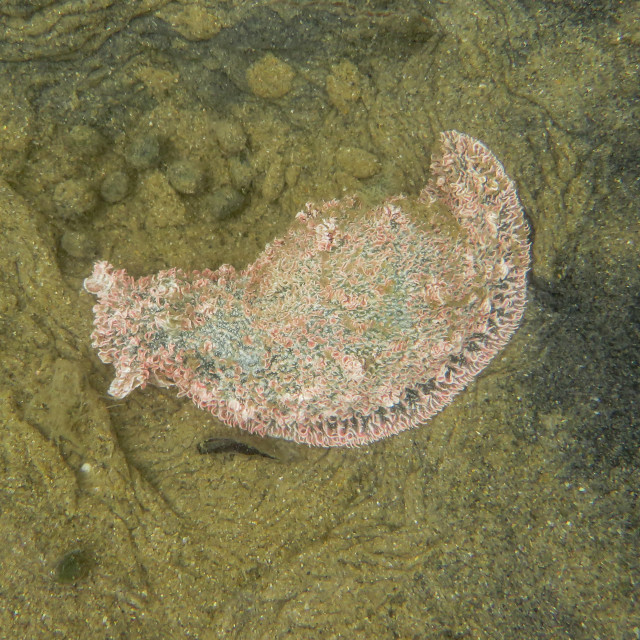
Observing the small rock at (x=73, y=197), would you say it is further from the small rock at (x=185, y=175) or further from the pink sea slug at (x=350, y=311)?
the small rock at (x=185, y=175)

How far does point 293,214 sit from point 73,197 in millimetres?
1837

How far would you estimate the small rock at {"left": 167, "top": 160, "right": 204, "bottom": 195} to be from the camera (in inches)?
139

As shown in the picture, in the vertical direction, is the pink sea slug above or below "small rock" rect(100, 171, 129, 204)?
below

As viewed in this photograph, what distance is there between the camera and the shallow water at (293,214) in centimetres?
331

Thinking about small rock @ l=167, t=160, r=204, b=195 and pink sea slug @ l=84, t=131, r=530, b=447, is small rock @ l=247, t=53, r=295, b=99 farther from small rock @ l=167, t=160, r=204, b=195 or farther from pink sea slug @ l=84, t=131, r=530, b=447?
pink sea slug @ l=84, t=131, r=530, b=447

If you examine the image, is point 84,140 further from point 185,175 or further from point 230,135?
point 230,135

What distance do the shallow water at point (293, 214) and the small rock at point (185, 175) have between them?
43 millimetres

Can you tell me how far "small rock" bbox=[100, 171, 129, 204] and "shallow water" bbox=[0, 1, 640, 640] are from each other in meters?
0.02

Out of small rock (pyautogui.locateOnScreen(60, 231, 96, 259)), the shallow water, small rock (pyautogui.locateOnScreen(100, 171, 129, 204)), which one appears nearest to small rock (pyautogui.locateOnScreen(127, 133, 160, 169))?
the shallow water

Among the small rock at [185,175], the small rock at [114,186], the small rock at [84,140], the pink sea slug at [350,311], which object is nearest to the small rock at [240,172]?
the small rock at [185,175]

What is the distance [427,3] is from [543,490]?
4.16m

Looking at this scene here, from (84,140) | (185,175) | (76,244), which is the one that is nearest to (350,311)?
(185,175)

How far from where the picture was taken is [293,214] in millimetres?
3887

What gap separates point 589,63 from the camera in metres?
3.39
